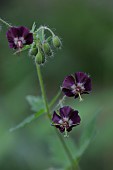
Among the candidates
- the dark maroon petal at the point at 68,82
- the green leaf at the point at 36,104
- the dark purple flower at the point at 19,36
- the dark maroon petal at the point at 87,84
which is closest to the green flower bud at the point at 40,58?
the dark purple flower at the point at 19,36

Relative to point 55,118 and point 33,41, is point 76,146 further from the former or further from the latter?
point 33,41

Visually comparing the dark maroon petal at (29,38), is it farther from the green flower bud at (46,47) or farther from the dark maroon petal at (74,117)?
the dark maroon petal at (74,117)

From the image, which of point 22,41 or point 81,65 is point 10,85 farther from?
point 22,41

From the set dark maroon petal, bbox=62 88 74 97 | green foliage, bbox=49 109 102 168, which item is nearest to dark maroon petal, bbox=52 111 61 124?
dark maroon petal, bbox=62 88 74 97

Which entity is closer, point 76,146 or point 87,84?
point 87,84

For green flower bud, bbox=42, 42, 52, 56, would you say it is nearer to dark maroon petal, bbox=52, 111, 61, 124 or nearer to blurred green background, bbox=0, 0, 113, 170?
dark maroon petal, bbox=52, 111, 61, 124

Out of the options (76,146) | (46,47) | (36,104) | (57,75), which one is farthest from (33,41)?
(57,75)
